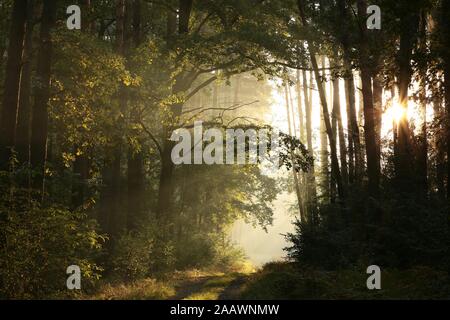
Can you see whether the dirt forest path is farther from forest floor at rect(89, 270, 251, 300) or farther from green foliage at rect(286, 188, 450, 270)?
green foliage at rect(286, 188, 450, 270)

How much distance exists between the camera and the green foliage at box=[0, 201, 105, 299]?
36.0ft

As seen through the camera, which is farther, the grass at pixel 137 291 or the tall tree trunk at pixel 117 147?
the tall tree trunk at pixel 117 147

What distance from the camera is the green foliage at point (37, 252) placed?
1096cm

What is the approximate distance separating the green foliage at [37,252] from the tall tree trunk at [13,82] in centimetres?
228

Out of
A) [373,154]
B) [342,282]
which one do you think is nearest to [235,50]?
[373,154]

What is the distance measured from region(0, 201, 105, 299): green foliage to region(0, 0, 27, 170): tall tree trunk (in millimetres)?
2280

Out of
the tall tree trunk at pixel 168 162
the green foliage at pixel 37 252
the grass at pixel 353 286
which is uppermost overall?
the tall tree trunk at pixel 168 162

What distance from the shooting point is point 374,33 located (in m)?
20.1

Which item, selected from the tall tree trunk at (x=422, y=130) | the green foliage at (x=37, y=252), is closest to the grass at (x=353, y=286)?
the tall tree trunk at (x=422, y=130)

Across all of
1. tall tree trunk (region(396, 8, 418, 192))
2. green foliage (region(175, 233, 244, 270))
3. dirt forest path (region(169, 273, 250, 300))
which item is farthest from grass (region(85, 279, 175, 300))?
green foliage (region(175, 233, 244, 270))

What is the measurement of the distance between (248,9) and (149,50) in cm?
460

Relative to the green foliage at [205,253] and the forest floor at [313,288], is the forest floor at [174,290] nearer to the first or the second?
the forest floor at [313,288]

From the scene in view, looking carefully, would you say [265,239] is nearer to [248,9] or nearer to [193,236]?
[193,236]
